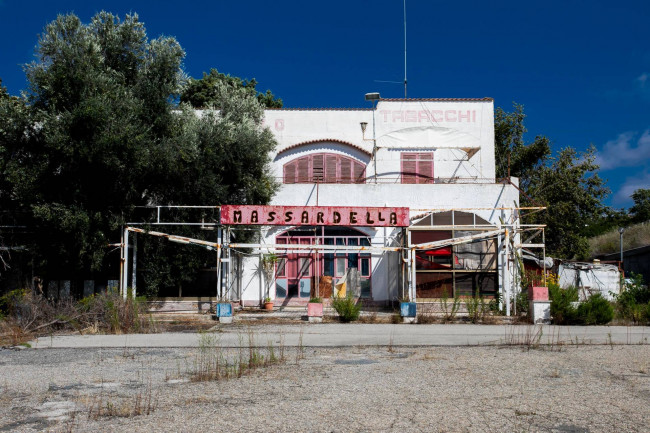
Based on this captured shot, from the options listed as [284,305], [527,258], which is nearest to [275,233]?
[284,305]

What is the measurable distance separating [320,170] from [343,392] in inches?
679

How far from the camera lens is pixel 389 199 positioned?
2217 centimetres

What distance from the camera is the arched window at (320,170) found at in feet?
79.2

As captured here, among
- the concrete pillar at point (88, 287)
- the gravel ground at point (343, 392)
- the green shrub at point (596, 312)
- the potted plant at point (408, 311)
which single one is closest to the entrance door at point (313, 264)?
the potted plant at point (408, 311)

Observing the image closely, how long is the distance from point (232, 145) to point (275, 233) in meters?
3.46

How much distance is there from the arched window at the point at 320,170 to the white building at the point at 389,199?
4 cm

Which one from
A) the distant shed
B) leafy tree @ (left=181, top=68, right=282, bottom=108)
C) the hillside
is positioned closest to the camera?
the distant shed

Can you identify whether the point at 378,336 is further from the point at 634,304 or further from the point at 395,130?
the point at 395,130

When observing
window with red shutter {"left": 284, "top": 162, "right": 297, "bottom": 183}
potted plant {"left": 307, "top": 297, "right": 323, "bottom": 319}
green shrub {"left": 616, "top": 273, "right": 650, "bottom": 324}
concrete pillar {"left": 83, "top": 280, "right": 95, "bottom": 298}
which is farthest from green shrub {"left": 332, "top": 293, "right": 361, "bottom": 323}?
window with red shutter {"left": 284, "top": 162, "right": 297, "bottom": 183}

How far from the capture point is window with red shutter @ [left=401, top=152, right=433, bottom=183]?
969 inches

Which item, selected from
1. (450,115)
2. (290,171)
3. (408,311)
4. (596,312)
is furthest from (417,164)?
(596,312)

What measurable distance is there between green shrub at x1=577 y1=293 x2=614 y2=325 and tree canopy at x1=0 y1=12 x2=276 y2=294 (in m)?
11.3

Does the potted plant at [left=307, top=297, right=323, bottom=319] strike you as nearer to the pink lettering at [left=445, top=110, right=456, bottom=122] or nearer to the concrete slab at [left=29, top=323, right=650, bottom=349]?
the concrete slab at [left=29, top=323, right=650, bottom=349]

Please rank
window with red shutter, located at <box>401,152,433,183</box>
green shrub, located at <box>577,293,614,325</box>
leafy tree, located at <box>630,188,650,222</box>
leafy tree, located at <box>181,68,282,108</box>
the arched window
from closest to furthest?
green shrub, located at <box>577,293,614,325</box> → the arched window → window with red shutter, located at <box>401,152,433,183</box> → leafy tree, located at <box>181,68,282,108</box> → leafy tree, located at <box>630,188,650,222</box>
